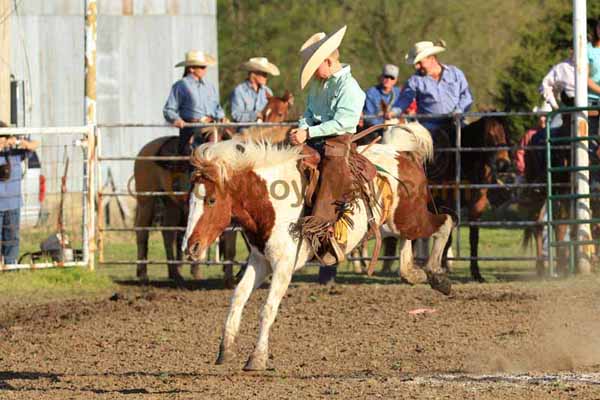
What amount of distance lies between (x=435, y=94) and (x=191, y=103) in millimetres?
2726

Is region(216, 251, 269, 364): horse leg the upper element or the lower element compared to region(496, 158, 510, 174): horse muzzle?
lower

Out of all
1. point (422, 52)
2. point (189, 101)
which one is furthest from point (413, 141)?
point (189, 101)

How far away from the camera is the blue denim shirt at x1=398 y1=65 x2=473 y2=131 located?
13.6 metres

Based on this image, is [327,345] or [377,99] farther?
[377,99]

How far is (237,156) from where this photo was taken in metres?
7.93

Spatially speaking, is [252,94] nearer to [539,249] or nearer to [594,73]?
[539,249]

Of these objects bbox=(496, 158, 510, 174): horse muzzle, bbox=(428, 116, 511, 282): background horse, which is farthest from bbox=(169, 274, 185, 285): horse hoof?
bbox=(496, 158, 510, 174): horse muzzle

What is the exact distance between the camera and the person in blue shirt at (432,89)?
13.6 meters

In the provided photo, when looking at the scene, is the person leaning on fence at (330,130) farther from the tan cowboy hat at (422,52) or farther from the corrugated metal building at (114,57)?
the corrugated metal building at (114,57)

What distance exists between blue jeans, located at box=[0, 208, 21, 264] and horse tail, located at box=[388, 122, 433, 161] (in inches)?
220

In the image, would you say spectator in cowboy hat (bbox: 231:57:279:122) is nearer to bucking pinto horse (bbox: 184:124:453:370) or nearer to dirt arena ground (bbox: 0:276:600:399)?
dirt arena ground (bbox: 0:276:600:399)

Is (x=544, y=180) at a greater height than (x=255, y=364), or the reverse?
(x=544, y=180)

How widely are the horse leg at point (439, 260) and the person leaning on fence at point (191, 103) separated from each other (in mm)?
4720

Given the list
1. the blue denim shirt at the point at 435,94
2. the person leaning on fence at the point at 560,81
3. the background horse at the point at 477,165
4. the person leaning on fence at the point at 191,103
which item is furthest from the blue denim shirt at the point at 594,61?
the person leaning on fence at the point at 191,103
